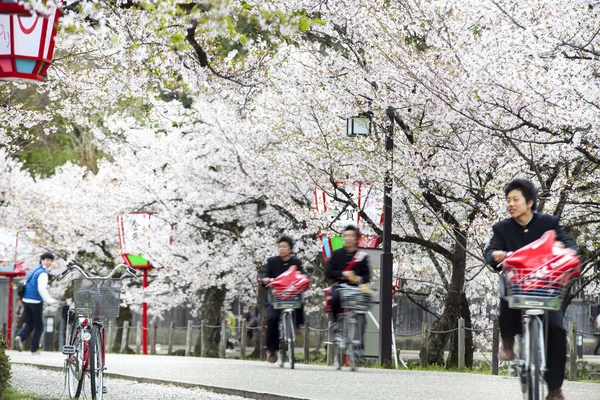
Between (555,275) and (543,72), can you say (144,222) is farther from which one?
(555,275)

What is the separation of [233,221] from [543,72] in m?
14.4

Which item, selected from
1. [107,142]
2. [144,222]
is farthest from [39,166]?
[144,222]

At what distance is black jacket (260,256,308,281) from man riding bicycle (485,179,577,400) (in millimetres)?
6005

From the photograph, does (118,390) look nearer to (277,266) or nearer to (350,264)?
(277,266)

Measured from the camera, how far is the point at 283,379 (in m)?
10.8

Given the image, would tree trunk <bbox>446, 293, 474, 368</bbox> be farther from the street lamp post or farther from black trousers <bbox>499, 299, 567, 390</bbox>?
black trousers <bbox>499, 299, 567, 390</bbox>

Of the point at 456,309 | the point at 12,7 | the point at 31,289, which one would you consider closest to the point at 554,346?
the point at 12,7

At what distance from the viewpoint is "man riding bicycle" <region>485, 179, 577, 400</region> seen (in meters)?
6.45

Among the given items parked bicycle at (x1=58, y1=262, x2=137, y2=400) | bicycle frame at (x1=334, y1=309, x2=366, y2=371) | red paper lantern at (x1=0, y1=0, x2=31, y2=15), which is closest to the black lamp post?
→ bicycle frame at (x1=334, y1=309, x2=366, y2=371)

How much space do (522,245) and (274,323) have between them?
667 centimetres

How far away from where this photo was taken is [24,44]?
7484mm

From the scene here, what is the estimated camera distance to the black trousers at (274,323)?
12.6 metres

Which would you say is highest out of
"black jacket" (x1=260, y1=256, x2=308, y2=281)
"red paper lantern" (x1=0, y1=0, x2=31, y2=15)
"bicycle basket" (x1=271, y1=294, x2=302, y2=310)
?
"red paper lantern" (x1=0, y1=0, x2=31, y2=15)

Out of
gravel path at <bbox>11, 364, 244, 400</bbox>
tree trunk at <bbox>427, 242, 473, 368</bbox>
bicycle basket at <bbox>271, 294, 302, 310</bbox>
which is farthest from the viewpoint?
tree trunk at <bbox>427, 242, 473, 368</bbox>
